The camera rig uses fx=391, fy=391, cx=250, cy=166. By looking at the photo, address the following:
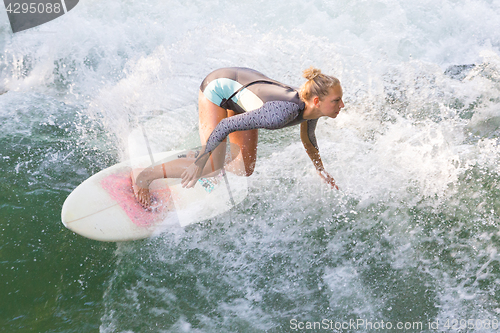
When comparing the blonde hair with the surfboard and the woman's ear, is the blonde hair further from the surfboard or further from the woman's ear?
the surfboard

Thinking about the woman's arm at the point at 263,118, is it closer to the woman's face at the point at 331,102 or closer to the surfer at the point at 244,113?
the surfer at the point at 244,113

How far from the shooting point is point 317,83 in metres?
2.20

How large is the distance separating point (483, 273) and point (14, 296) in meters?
3.32

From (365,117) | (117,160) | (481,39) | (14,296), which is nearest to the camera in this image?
(14,296)

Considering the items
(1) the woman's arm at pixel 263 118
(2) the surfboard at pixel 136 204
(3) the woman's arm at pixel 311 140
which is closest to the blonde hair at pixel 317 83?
(1) the woman's arm at pixel 263 118

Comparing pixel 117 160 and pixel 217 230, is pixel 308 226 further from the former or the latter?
pixel 117 160

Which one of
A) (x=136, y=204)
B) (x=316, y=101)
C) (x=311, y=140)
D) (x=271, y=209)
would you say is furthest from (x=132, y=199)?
(x=316, y=101)

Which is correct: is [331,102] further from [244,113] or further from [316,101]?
[244,113]

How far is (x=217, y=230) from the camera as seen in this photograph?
3135 mm

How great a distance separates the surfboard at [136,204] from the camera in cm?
290

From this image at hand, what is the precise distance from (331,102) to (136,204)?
1.74 meters

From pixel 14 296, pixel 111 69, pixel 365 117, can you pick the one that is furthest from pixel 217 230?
pixel 111 69

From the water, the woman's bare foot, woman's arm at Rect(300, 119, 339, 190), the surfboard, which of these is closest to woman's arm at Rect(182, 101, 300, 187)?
woman's arm at Rect(300, 119, 339, 190)


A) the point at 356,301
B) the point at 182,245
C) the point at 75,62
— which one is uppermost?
the point at 75,62
